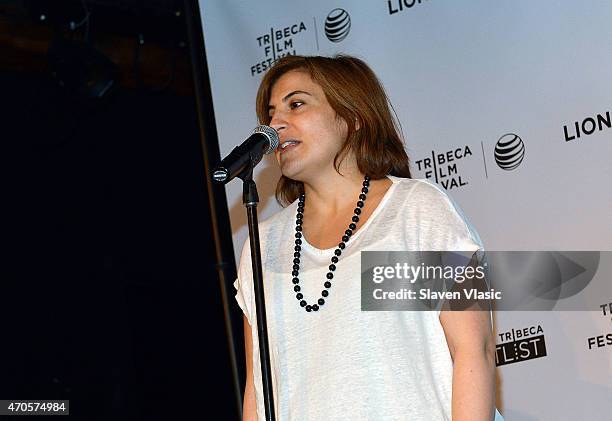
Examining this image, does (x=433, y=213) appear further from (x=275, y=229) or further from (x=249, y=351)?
(x=249, y=351)

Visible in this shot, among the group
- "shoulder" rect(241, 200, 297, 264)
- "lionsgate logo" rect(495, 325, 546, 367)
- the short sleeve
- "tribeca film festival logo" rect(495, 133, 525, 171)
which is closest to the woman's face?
"shoulder" rect(241, 200, 297, 264)

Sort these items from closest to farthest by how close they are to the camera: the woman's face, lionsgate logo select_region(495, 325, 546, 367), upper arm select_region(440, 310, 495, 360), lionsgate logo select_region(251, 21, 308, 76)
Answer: upper arm select_region(440, 310, 495, 360) → the woman's face → lionsgate logo select_region(495, 325, 546, 367) → lionsgate logo select_region(251, 21, 308, 76)

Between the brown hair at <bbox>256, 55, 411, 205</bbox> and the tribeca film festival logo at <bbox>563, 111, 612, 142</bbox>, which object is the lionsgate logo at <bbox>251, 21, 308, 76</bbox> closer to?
the brown hair at <bbox>256, 55, 411, 205</bbox>

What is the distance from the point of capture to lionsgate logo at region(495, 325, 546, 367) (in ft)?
8.64

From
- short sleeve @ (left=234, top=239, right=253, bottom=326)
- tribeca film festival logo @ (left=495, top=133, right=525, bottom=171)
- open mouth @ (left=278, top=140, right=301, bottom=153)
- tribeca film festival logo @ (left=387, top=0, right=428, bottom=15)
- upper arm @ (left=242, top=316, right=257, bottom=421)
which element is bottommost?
upper arm @ (left=242, top=316, right=257, bottom=421)

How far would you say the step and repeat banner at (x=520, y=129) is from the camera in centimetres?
256

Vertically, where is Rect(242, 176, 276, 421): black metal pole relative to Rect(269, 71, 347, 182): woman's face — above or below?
below

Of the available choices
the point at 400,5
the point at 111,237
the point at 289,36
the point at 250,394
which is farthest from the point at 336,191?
the point at 111,237

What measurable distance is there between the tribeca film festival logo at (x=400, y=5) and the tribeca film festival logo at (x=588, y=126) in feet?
2.17

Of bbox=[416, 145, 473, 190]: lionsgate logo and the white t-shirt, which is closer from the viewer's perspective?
the white t-shirt

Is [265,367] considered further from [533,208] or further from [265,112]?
[533,208]


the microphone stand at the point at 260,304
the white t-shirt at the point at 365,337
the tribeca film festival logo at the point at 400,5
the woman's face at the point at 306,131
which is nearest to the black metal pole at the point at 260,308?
the microphone stand at the point at 260,304

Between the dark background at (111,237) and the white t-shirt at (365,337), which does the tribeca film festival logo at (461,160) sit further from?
the dark background at (111,237)

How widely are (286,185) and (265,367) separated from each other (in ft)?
2.23
